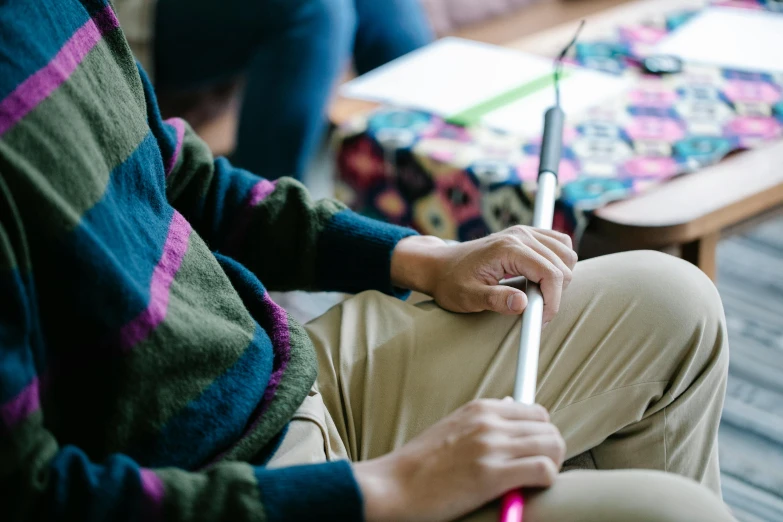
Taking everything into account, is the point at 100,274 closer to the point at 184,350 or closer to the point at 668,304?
the point at 184,350

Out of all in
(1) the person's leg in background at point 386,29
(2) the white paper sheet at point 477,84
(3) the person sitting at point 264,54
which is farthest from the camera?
(1) the person's leg in background at point 386,29

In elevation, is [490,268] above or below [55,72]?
below

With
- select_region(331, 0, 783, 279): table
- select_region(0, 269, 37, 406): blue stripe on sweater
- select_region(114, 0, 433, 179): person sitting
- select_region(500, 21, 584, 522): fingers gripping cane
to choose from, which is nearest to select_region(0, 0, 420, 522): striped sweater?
select_region(0, 269, 37, 406): blue stripe on sweater

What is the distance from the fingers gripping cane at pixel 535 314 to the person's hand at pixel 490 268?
0.02 metres

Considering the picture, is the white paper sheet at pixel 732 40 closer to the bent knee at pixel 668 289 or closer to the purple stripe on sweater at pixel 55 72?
the bent knee at pixel 668 289

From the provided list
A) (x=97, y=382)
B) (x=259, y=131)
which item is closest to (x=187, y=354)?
(x=97, y=382)

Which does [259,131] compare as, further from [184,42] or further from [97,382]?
[97,382]

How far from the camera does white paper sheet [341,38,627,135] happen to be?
127 cm

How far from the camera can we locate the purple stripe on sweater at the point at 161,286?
580mm

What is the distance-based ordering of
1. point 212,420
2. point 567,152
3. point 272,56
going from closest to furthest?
point 212,420 → point 567,152 → point 272,56

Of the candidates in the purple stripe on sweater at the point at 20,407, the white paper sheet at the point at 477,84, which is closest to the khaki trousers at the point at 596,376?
the purple stripe on sweater at the point at 20,407

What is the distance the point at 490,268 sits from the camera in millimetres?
786

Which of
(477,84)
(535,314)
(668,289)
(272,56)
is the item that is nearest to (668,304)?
(668,289)

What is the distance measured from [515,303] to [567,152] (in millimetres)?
483
